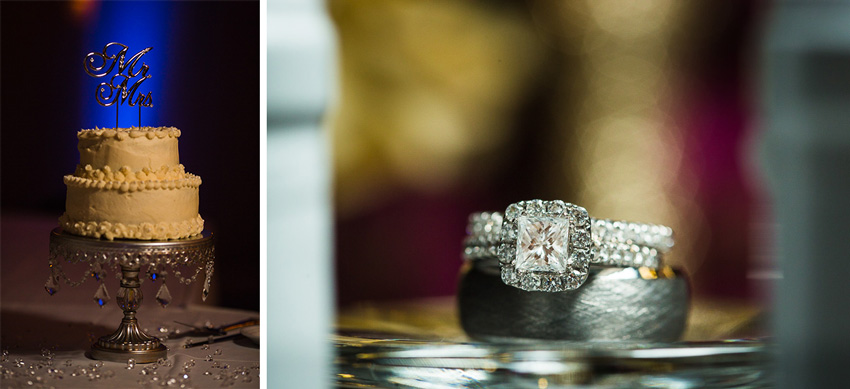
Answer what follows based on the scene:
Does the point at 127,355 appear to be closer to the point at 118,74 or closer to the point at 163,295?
the point at 163,295

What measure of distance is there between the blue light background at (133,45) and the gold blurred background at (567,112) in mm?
294

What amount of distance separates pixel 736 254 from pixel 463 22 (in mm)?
581

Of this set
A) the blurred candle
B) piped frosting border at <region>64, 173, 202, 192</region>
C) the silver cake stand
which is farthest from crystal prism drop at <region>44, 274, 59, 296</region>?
the blurred candle

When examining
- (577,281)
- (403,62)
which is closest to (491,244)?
(577,281)

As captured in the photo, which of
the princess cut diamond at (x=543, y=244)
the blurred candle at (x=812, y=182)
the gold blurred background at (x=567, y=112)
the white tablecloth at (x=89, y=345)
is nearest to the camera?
the blurred candle at (x=812, y=182)

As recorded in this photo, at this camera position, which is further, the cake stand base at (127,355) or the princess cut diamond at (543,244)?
the cake stand base at (127,355)

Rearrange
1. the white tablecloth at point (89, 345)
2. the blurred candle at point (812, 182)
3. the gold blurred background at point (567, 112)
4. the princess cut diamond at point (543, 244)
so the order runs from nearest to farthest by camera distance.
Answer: the blurred candle at point (812, 182) < the princess cut diamond at point (543, 244) < the white tablecloth at point (89, 345) < the gold blurred background at point (567, 112)

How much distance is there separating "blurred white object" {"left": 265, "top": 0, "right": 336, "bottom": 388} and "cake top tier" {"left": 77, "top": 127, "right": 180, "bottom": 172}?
1.60 ft

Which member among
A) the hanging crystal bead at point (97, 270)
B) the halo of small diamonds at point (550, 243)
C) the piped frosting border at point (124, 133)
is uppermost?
the piped frosting border at point (124, 133)

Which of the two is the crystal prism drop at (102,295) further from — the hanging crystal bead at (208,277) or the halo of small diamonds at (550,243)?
the halo of small diamonds at (550,243)

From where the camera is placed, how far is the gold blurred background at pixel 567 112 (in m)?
1.15

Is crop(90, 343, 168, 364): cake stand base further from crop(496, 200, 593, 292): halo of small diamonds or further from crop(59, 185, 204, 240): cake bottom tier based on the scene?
crop(496, 200, 593, 292): halo of small diamonds

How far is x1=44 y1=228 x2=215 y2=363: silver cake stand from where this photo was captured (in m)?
0.80

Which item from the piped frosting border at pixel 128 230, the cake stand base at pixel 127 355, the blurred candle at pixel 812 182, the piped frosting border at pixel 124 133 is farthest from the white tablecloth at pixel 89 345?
the blurred candle at pixel 812 182
